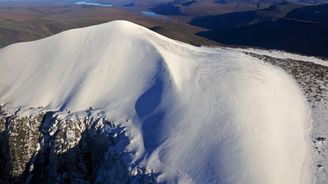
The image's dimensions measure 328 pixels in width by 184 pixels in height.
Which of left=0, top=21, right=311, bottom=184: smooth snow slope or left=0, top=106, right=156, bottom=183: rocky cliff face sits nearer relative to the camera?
left=0, top=21, right=311, bottom=184: smooth snow slope

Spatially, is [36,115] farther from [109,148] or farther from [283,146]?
[283,146]

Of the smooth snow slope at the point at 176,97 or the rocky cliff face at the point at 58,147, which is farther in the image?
the rocky cliff face at the point at 58,147

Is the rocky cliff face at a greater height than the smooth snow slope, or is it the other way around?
the smooth snow slope

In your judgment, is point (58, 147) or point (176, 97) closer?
point (58, 147)

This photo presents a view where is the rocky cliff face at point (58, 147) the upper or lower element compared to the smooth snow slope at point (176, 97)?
lower

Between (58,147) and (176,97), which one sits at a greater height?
(176,97)
